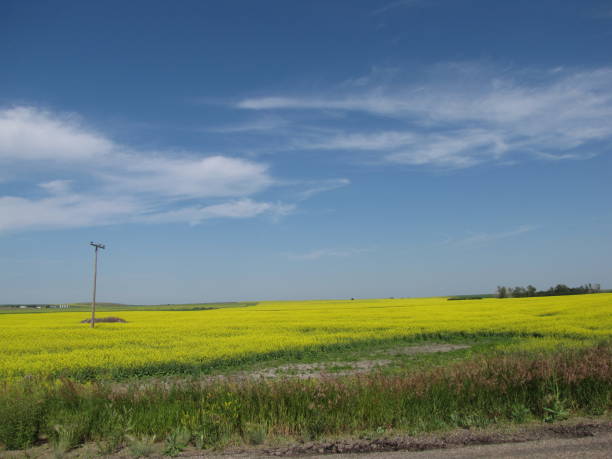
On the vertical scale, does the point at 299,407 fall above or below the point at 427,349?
above

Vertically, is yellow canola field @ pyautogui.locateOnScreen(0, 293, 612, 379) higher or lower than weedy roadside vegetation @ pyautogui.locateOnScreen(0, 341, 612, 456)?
lower

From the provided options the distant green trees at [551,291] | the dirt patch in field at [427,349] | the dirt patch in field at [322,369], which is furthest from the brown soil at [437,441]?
the distant green trees at [551,291]

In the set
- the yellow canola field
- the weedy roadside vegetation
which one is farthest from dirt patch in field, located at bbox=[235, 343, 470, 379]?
the weedy roadside vegetation

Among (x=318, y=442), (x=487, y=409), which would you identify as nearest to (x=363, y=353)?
(x=487, y=409)

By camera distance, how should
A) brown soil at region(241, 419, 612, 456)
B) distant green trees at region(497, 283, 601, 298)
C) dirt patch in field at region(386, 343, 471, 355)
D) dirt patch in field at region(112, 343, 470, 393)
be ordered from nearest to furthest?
brown soil at region(241, 419, 612, 456), dirt patch in field at region(112, 343, 470, 393), dirt patch in field at region(386, 343, 471, 355), distant green trees at region(497, 283, 601, 298)

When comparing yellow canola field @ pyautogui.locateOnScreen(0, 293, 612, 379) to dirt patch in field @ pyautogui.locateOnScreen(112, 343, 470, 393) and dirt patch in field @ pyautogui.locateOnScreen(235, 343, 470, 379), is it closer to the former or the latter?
dirt patch in field @ pyautogui.locateOnScreen(112, 343, 470, 393)

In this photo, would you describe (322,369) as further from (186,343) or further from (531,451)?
(531,451)

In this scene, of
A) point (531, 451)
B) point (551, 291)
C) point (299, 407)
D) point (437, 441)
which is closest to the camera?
point (531, 451)

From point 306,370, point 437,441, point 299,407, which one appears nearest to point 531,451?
point 437,441

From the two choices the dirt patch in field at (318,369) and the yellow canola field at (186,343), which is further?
the yellow canola field at (186,343)

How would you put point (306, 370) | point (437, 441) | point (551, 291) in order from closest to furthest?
point (437, 441) < point (306, 370) < point (551, 291)

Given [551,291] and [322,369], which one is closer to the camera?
[322,369]

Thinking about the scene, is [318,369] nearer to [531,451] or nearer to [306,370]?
[306,370]

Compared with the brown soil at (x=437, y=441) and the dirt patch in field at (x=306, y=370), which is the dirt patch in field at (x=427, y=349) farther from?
the brown soil at (x=437, y=441)
